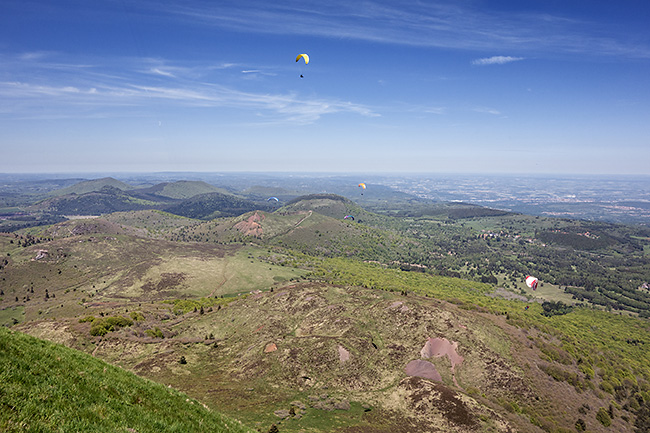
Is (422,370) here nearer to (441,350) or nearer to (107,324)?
(441,350)

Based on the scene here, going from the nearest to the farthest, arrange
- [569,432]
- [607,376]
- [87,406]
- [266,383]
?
[87,406]
[569,432]
[266,383]
[607,376]

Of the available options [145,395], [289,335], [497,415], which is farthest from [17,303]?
[497,415]

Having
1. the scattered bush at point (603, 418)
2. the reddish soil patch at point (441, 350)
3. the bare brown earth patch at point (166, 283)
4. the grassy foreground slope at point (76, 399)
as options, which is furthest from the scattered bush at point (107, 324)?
the scattered bush at point (603, 418)

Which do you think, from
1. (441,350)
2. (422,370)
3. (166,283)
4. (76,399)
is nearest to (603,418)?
(441,350)

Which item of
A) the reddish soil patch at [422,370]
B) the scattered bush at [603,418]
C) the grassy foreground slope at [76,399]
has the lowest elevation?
the scattered bush at [603,418]

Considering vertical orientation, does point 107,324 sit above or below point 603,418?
above

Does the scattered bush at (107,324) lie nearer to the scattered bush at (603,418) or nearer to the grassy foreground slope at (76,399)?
the grassy foreground slope at (76,399)

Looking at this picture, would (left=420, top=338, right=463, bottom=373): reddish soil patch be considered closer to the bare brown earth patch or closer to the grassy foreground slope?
the grassy foreground slope

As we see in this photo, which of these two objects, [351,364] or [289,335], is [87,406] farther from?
[289,335]

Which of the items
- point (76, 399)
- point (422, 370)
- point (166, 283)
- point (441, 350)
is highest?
point (76, 399)
